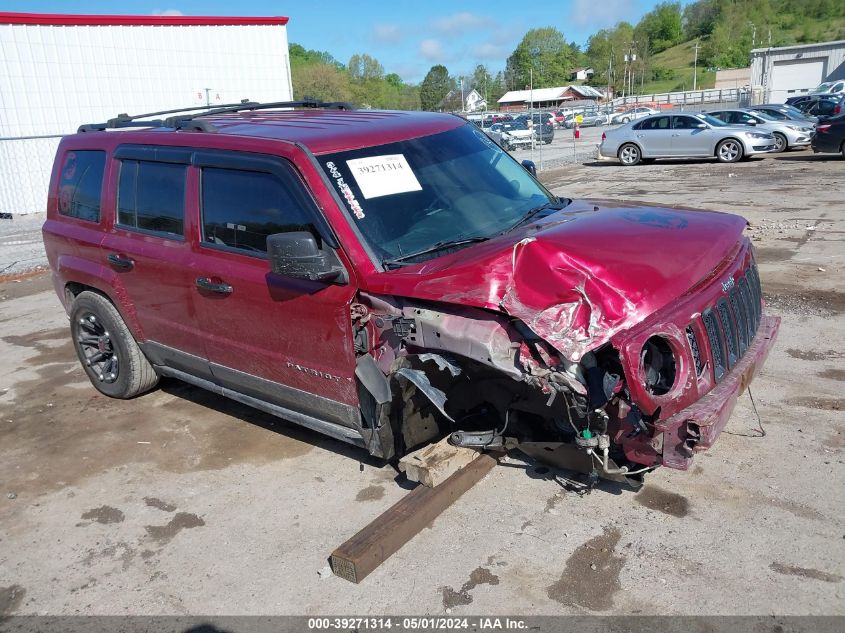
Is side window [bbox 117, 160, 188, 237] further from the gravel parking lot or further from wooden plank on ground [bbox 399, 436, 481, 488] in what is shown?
wooden plank on ground [bbox 399, 436, 481, 488]

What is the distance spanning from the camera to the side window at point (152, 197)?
15.1 ft

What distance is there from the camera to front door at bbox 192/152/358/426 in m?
3.88

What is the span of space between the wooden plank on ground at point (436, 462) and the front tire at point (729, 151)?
19.6 meters

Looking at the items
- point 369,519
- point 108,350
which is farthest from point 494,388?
point 108,350

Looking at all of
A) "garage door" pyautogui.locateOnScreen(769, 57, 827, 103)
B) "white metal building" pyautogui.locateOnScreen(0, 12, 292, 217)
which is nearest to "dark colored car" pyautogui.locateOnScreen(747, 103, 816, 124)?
"white metal building" pyautogui.locateOnScreen(0, 12, 292, 217)

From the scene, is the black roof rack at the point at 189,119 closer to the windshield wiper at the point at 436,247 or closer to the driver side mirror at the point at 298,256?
the driver side mirror at the point at 298,256

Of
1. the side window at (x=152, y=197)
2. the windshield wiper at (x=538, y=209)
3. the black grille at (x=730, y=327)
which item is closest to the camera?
the black grille at (x=730, y=327)

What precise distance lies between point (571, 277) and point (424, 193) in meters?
1.19

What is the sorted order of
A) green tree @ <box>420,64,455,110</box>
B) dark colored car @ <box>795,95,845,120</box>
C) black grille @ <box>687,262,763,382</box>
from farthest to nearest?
green tree @ <box>420,64,455,110</box> → dark colored car @ <box>795,95,845,120</box> → black grille @ <box>687,262,763,382</box>

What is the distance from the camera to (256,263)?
4.16 metres

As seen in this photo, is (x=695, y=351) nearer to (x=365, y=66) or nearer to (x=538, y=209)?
(x=538, y=209)

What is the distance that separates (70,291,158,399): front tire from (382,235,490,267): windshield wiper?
2.65 meters

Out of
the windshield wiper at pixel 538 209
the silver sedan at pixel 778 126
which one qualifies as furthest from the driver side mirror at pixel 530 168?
the silver sedan at pixel 778 126

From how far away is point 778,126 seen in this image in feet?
72.1
